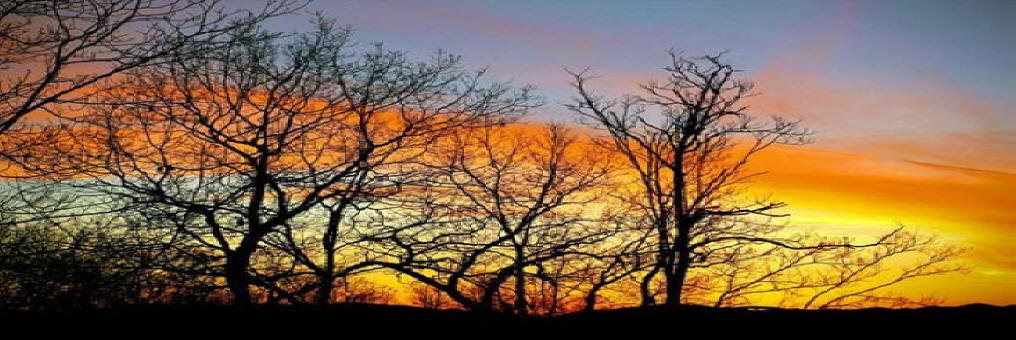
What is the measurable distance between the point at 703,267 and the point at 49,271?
13220mm

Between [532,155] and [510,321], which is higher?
[532,155]

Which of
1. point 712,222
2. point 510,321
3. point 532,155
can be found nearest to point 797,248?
point 712,222

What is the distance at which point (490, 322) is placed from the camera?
141 inches

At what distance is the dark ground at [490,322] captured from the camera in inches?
135

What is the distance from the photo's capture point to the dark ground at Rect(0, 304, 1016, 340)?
3.42 m

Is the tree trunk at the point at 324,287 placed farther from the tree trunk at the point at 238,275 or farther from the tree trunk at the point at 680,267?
the tree trunk at the point at 680,267

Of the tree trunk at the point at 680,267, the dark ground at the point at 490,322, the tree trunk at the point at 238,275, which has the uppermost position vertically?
the tree trunk at the point at 680,267

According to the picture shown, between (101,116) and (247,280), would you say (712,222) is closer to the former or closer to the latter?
(247,280)

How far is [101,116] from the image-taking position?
8.59 meters

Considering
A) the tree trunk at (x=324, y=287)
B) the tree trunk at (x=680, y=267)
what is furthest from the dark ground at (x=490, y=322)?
the tree trunk at (x=680, y=267)

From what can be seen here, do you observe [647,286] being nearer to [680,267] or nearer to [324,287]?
[680,267]

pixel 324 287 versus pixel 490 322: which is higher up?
pixel 324 287

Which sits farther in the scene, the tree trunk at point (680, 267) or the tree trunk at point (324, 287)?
the tree trunk at point (680, 267)

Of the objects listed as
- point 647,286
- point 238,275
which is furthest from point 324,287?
point 647,286
